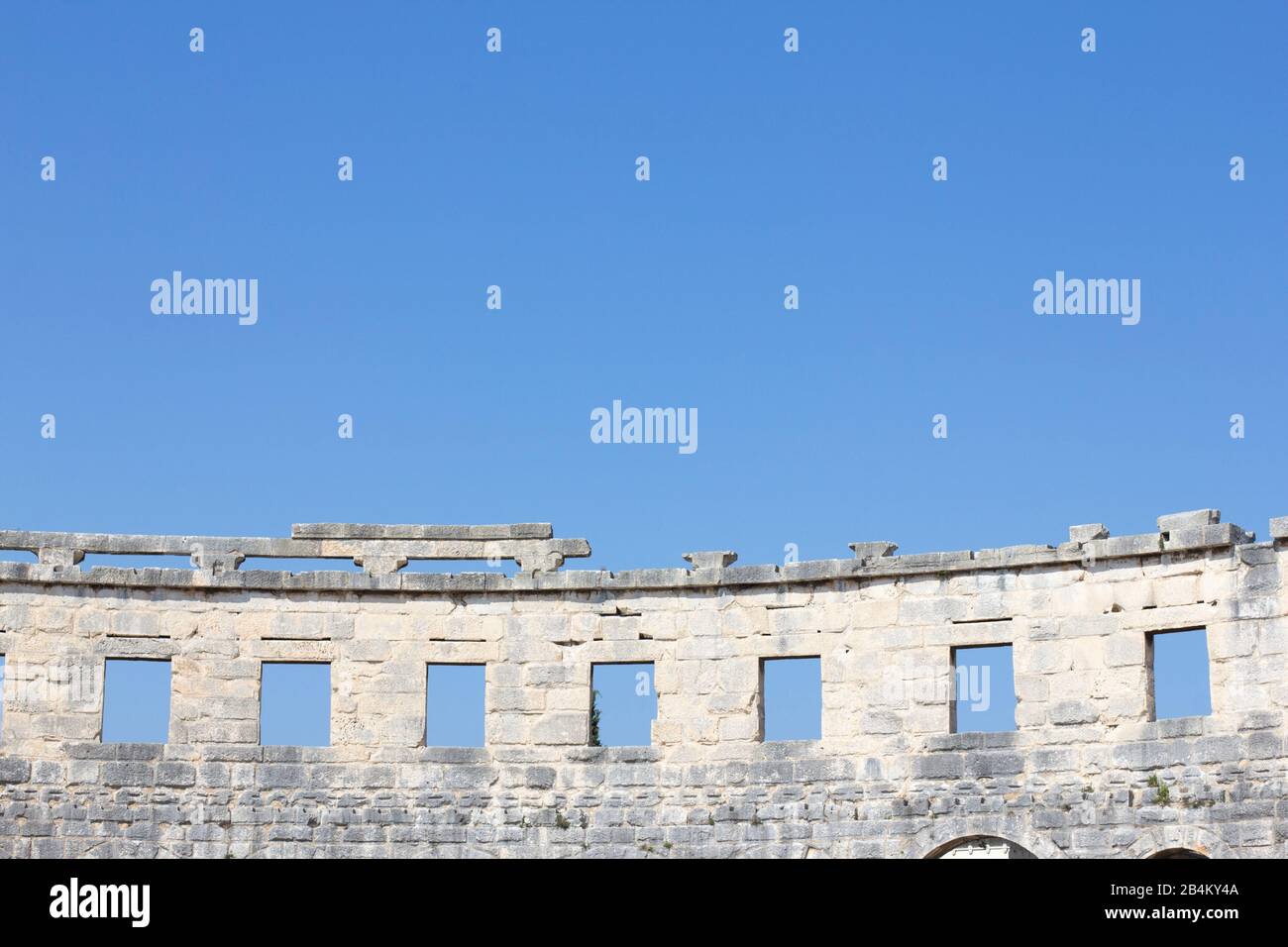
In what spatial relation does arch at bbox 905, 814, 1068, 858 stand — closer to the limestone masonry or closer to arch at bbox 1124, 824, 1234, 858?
the limestone masonry

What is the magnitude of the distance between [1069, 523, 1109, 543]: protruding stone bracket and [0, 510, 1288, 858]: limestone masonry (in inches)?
3.8

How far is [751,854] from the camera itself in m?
26.4

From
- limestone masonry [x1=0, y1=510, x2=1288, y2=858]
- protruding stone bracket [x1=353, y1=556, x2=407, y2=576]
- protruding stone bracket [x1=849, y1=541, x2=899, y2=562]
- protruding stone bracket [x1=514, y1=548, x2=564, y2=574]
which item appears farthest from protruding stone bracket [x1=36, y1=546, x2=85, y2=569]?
protruding stone bracket [x1=849, y1=541, x2=899, y2=562]

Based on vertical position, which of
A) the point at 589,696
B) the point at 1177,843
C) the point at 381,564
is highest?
the point at 381,564

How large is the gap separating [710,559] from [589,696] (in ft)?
8.33

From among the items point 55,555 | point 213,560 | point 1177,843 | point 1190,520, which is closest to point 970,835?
point 1177,843

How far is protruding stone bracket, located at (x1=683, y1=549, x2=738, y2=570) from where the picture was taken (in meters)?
27.3

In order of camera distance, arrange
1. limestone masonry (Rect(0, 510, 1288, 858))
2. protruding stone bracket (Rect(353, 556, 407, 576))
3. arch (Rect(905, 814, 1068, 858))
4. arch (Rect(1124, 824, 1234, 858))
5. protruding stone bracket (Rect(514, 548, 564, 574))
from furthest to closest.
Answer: protruding stone bracket (Rect(514, 548, 564, 574))
protruding stone bracket (Rect(353, 556, 407, 576))
limestone masonry (Rect(0, 510, 1288, 858))
arch (Rect(905, 814, 1068, 858))
arch (Rect(1124, 824, 1234, 858))

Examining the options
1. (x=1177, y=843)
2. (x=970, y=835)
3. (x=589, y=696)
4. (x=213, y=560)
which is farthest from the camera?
(x=213, y=560)

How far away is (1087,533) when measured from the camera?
25.8 m

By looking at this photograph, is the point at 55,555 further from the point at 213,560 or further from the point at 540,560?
the point at 540,560

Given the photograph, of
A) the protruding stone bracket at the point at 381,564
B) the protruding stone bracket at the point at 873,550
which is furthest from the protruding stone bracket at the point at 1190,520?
the protruding stone bracket at the point at 381,564

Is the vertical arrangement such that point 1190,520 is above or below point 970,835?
above
